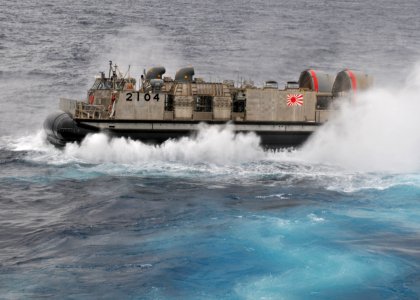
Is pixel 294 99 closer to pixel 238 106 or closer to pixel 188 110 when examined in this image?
pixel 238 106

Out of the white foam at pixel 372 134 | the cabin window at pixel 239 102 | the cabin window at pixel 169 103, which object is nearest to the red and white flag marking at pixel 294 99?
the white foam at pixel 372 134

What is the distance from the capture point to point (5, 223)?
2127cm

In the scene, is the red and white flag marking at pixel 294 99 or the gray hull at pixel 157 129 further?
the red and white flag marking at pixel 294 99

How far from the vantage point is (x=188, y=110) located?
3372cm

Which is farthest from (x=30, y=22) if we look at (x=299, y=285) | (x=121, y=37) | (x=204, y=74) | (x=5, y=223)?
(x=299, y=285)

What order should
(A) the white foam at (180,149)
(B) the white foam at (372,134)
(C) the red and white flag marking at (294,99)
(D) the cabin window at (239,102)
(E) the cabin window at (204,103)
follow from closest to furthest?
(A) the white foam at (180,149)
(B) the white foam at (372,134)
(C) the red and white flag marking at (294,99)
(E) the cabin window at (204,103)
(D) the cabin window at (239,102)

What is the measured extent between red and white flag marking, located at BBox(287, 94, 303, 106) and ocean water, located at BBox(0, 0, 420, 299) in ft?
7.16

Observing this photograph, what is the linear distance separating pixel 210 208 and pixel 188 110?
37.8 ft

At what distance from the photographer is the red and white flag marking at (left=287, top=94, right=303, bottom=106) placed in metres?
34.6

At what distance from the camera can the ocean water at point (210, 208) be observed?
663 inches

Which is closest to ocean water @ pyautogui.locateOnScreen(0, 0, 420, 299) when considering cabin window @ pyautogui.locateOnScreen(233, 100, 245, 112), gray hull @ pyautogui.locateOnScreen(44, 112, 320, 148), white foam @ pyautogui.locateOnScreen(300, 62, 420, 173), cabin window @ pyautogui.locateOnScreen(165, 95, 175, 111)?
white foam @ pyautogui.locateOnScreen(300, 62, 420, 173)

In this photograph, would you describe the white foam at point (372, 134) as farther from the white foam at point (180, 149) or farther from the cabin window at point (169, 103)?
the cabin window at point (169, 103)

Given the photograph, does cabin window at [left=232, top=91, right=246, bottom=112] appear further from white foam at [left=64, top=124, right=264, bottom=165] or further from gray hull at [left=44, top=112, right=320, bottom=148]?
white foam at [left=64, top=124, right=264, bottom=165]

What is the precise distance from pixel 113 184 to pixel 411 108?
19.0 m
